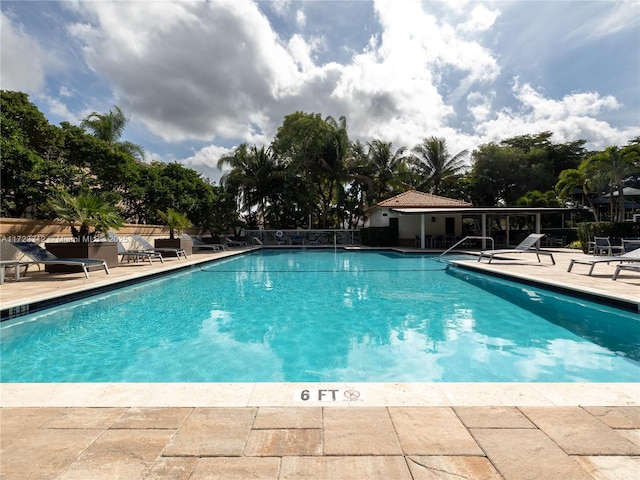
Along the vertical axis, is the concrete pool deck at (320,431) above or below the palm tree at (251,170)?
below

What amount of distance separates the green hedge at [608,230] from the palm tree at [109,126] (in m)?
24.8

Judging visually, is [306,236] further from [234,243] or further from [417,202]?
[417,202]

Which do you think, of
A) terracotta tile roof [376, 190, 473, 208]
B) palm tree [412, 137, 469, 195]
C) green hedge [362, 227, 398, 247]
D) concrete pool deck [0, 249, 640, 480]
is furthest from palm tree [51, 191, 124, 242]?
palm tree [412, 137, 469, 195]

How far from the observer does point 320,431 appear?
204 centimetres

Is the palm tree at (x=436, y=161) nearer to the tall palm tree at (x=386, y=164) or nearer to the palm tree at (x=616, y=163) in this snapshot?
the tall palm tree at (x=386, y=164)

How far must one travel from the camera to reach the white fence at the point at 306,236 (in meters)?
25.4

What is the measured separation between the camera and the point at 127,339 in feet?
15.8

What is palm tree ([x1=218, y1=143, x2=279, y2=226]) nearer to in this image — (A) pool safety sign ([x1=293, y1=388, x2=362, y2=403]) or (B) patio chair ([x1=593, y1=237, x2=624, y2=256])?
(B) patio chair ([x1=593, y1=237, x2=624, y2=256])

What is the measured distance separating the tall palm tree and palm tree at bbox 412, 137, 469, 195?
3.43 m

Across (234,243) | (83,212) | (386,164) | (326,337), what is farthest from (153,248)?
(386,164)

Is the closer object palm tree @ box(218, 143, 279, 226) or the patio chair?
the patio chair

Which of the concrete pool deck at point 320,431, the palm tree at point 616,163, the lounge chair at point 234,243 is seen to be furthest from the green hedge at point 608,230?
the lounge chair at point 234,243

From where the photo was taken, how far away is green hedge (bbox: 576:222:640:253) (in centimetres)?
1523

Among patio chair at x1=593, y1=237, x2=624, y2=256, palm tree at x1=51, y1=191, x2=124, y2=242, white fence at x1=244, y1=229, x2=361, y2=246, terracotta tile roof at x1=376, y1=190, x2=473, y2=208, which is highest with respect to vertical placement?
terracotta tile roof at x1=376, y1=190, x2=473, y2=208
